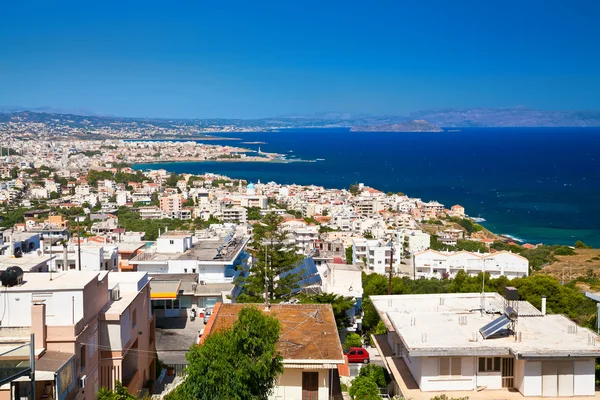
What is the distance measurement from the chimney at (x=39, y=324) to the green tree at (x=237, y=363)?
1.85m

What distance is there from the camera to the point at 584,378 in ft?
25.1

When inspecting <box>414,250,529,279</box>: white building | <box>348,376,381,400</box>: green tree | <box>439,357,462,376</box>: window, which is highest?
<box>439,357,462,376</box>: window

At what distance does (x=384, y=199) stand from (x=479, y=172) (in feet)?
156

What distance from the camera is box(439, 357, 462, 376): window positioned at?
25.4 feet

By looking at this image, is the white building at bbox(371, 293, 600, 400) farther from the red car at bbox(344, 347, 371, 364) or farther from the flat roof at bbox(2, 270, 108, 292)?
the flat roof at bbox(2, 270, 108, 292)

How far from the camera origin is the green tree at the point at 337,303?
14539 mm

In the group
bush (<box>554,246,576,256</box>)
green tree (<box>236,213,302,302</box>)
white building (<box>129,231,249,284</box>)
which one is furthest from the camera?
bush (<box>554,246,576,256</box>)

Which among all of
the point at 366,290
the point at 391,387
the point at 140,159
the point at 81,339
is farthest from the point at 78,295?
the point at 140,159

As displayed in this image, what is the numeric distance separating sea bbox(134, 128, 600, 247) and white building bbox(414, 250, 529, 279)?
2187cm

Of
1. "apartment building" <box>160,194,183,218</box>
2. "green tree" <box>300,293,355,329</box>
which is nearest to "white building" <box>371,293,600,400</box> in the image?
"green tree" <box>300,293,355,329</box>

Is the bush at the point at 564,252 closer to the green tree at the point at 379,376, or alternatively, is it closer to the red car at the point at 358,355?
the red car at the point at 358,355

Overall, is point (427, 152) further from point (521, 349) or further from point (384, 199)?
point (521, 349)

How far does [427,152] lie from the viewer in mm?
161125

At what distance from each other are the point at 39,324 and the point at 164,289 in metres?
7.79
